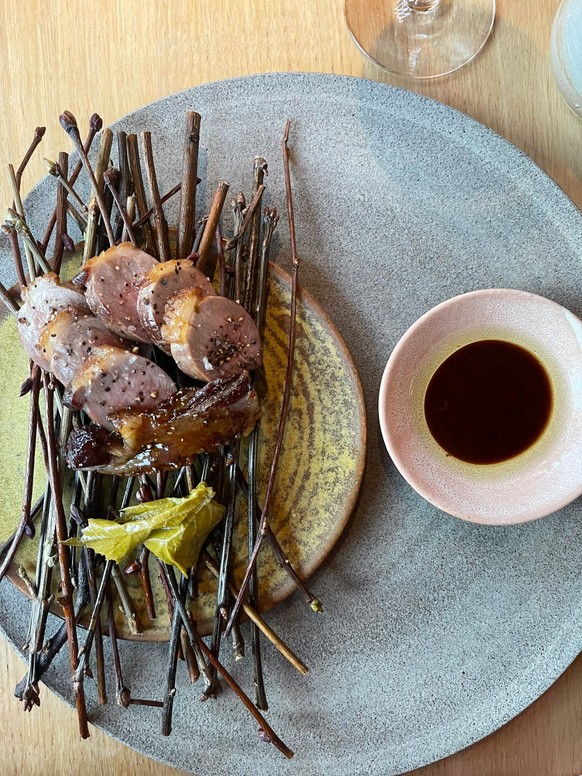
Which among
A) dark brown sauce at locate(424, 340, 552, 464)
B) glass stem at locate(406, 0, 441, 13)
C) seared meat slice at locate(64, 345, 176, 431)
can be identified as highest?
glass stem at locate(406, 0, 441, 13)

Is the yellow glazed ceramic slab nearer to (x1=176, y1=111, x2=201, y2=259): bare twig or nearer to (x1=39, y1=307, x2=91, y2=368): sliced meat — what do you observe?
(x1=176, y1=111, x2=201, y2=259): bare twig

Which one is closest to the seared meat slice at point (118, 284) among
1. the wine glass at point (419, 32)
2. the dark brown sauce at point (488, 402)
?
the dark brown sauce at point (488, 402)

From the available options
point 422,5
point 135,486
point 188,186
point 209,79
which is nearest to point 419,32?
point 422,5

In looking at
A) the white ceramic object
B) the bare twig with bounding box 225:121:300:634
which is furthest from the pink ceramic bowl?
the white ceramic object

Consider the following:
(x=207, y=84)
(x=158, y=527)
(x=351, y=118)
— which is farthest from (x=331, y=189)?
(x=158, y=527)

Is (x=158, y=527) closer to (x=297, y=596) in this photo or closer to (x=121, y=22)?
(x=297, y=596)

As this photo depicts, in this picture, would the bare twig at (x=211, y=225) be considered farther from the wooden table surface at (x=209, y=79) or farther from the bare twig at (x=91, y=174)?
the wooden table surface at (x=209, y=79)

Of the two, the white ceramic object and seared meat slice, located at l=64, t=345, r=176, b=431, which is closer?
seared meat slice, located at l=64, t=345, r=176, b=431
